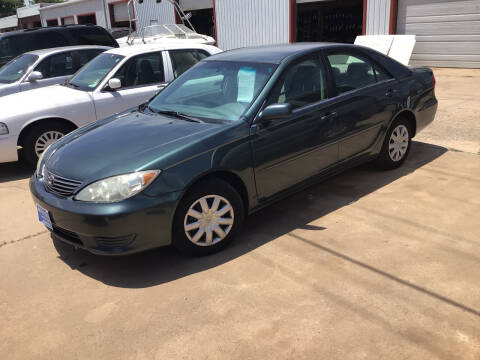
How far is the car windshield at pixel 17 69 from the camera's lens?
7.71 meters

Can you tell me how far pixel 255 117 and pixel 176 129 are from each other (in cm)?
67

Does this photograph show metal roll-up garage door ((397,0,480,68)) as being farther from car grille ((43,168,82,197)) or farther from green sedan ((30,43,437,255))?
car grille ((43,168,82,197))

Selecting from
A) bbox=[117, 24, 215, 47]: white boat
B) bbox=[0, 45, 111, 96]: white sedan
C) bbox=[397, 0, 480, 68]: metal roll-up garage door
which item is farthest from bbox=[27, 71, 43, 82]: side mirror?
bbox=[397, 0, 480, 68]: metal roll-up garage door

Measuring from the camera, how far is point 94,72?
6746 millimetres

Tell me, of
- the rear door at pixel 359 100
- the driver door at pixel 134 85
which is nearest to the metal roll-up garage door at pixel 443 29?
the rear door at pixel 359 100

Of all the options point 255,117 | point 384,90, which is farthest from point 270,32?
point 255,117

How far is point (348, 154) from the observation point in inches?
185

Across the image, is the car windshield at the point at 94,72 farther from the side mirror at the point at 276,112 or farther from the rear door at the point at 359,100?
the side mirror at the point at 276,112

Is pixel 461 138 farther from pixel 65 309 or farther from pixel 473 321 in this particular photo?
pixel 65 309

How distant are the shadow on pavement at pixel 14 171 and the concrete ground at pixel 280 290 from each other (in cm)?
149

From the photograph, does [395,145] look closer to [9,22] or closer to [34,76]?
[34,76]

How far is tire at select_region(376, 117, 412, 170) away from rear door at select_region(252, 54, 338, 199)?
966 millimetres

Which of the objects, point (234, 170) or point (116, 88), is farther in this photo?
point (116, 88)

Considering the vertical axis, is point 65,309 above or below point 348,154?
below
